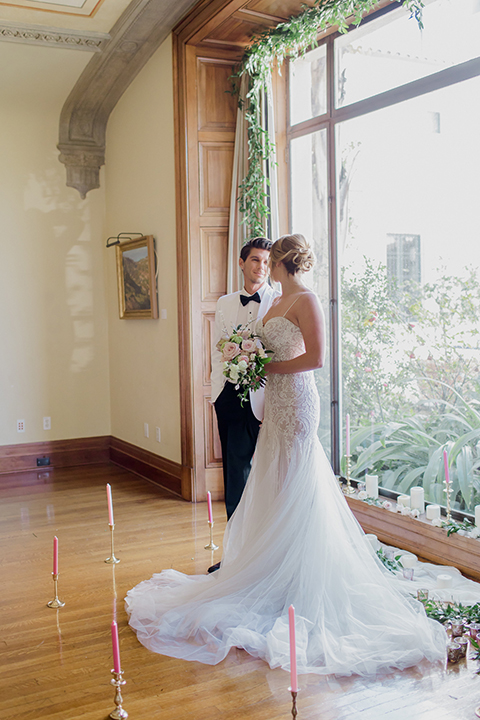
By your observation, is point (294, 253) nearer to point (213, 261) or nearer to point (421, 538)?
point (421, 538)

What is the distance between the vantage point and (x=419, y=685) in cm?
265

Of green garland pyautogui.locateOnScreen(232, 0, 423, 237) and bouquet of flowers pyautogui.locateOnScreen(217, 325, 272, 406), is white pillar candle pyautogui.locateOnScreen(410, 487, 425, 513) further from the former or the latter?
green garland pyautogui.locateOnScreen(232, 0, 423, 237)

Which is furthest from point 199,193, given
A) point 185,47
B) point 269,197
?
point 185,47

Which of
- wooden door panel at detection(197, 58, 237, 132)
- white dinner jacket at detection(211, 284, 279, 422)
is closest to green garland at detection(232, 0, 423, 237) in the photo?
A: wooden door panel at detection(197, 58, 237, 132)

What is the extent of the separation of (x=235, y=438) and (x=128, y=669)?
1.53 meters

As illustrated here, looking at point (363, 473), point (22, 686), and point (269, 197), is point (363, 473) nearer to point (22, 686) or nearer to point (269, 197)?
point (269, 197)

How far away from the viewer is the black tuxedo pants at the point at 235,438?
13.2 ft

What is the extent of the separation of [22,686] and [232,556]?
1.20 meters

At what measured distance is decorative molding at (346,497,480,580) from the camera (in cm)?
380

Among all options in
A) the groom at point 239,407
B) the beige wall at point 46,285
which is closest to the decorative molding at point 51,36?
the beige wall at point 46,285

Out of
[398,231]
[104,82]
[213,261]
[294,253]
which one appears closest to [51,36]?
[104,82]

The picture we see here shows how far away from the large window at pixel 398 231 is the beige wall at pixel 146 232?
1.22m

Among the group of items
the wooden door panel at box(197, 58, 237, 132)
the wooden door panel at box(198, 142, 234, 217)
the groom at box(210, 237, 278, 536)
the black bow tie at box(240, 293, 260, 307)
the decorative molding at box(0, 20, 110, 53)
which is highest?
the decorative molding at box(0, 20, 110, 53)

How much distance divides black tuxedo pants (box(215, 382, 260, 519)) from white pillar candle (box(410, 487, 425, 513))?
1060 mm
